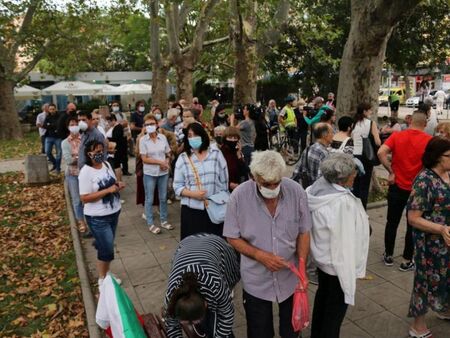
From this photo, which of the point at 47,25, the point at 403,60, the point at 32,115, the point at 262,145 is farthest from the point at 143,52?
the point at 262,145

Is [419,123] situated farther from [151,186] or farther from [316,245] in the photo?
[151,186]

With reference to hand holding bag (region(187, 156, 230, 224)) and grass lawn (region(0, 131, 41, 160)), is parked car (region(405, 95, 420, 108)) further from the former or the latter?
hand holding bag (region(187, 156, 230, 224))

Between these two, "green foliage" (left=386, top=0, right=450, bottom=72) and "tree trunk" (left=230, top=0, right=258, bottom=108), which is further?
"green foliage" (left=386, top=0, right=450, bottom=72)

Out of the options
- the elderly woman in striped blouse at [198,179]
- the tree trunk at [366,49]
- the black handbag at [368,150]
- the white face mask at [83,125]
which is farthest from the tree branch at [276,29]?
the elderly woman in striped blouse at [198,179]

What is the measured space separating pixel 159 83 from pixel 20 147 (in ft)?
22.6

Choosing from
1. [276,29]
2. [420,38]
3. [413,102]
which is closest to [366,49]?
[276,29]

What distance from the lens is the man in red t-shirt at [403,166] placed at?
481 centimetres

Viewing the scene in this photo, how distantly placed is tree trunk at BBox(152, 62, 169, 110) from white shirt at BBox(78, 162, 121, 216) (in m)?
15.1

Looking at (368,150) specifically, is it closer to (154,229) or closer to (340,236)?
(340,236)

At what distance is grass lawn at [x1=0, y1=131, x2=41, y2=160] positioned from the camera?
54.6ft

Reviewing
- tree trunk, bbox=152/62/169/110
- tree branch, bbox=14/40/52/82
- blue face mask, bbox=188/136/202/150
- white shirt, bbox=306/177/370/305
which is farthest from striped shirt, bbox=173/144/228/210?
tree branch, bbox=14/40/52/82

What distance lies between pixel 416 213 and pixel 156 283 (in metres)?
3.16

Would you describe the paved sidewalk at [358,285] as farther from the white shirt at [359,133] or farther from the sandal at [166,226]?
the white shirt at [359,133]

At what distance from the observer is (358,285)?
16.0 ft
